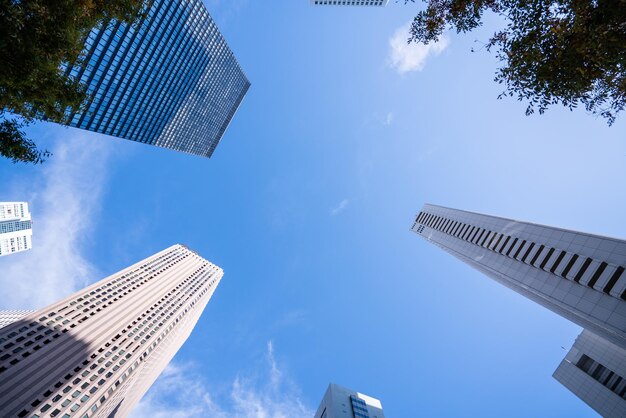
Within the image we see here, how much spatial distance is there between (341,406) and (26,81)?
66227 mm

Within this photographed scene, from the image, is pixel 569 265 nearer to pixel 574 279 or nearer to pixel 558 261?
pixel 558 261

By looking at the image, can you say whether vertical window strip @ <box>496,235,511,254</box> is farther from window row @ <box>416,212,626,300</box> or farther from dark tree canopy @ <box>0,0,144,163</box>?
dark tree canopy @ <box>0,0,144,163</box>

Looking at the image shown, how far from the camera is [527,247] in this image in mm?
38969

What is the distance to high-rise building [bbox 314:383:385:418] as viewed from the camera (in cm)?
5960

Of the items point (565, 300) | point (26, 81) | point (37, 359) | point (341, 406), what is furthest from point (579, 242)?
point (37, 359)

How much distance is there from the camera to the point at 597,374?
43.0 metres

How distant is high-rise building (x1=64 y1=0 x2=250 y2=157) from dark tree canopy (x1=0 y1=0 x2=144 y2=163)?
222 feet

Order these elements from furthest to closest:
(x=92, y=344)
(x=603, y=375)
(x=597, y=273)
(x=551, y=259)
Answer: (x=92, y=344)
(x=603, y=375)
(x=551, y=259)
(x=597, y=273)

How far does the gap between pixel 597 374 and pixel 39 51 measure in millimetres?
64759

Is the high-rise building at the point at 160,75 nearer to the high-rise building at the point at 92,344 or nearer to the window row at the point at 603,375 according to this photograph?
the high-rise building at the point at 92,344

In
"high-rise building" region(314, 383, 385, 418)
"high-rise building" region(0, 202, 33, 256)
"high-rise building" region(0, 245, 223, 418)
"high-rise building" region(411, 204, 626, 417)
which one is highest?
"high-rise building" region(411, 204, 626, 417)

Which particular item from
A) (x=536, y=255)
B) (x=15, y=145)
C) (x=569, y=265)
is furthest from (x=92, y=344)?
(x=569, y=265)


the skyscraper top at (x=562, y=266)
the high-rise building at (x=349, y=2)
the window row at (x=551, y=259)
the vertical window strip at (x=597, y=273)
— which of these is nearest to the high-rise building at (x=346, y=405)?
the skyscraper top at (x=562, y=266)

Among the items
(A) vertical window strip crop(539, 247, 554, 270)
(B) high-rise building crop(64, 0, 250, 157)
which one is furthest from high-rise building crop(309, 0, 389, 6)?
(A) vertical window strip crop(539, 247, 554, 270)
